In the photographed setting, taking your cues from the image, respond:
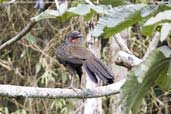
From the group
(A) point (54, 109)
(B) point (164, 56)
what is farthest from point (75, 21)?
(B) point (164, 56)

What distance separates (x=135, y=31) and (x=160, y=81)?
8.82 ft

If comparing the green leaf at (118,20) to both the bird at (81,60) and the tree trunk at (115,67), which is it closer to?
the bird at (81,60)

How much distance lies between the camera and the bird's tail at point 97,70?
1.48m

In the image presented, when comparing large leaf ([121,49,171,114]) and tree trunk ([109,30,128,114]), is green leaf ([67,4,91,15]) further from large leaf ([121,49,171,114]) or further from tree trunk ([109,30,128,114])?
tree trunk ([109,30,128,114])

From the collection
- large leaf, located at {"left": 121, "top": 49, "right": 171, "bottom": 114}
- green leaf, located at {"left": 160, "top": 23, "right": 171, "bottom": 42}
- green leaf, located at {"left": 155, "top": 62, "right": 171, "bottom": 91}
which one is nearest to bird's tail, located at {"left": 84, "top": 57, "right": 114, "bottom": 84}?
green leaf, located at {"left": 155, "top": 62, "right": 171, "bottom": 91}

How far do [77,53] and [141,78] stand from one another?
1.22 m

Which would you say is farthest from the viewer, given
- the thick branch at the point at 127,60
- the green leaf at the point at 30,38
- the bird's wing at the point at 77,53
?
the green leaf at the point at 30,38

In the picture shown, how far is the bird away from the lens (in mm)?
1525

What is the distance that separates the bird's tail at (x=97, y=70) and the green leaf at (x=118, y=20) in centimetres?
85

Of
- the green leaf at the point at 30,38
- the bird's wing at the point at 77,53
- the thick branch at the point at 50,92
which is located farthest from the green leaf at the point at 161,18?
the green leaf at the point at 30,38

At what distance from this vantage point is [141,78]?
22.5 inches

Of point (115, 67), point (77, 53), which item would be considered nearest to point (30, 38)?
point (115, 67)

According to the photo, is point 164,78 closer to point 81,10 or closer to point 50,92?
point 81,10

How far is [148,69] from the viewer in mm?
579
